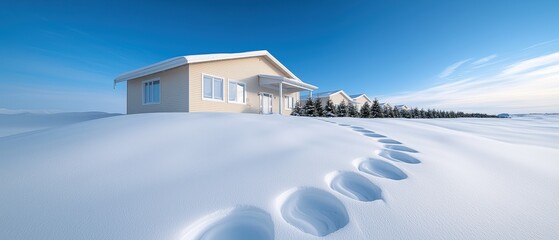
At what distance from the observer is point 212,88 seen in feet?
25.5

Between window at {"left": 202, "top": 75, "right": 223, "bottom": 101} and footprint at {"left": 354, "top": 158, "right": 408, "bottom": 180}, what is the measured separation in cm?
692

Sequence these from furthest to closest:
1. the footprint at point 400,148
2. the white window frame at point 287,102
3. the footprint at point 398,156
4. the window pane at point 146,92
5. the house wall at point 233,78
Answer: the white window frame at point 287,102, the window pane at point 146,92, the house wall at point 233,78, the footprint at point 400,148, the footprint at point 398,156

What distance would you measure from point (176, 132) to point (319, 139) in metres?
1.70

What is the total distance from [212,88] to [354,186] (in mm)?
7408

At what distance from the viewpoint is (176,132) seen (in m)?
2.25

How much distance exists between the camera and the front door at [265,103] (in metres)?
9.95

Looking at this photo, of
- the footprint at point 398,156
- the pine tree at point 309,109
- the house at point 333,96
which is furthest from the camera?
the house at point 333,96

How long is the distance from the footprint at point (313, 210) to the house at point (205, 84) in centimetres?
667

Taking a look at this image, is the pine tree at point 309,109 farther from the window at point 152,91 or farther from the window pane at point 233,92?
the window at point 152,91

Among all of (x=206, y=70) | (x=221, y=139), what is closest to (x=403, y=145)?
(x=221, y=139)

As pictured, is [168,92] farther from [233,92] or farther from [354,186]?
[354,186]

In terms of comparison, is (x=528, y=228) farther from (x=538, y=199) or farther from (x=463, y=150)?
(x=463, y=150)

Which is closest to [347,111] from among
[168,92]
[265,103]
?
[265,103]

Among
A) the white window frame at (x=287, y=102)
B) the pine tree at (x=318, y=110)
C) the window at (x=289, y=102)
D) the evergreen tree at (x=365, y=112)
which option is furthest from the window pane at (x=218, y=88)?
the evergreen tree at (x=365, y=112)
